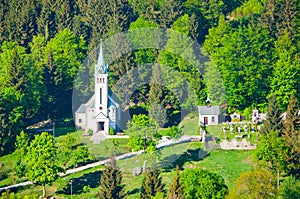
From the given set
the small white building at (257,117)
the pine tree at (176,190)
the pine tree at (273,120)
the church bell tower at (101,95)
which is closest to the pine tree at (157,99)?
the church bell tower at (101,95)

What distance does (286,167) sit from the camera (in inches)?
3381

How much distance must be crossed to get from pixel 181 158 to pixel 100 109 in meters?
10.5

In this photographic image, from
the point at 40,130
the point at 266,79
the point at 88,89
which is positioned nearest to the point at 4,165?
the point at 40,130

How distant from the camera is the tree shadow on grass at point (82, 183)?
285ft

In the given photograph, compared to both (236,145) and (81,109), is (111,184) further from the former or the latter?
(81,109)

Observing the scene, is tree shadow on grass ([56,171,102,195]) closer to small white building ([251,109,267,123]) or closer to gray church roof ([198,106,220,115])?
gray church roof ([198,106,220,115])

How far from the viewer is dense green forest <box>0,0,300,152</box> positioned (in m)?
102

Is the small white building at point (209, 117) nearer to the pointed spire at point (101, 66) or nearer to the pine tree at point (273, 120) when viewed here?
the pine tree at point (273, 120)

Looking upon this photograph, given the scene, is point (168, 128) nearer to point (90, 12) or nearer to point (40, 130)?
point (40, 130)

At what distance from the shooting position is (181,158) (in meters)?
92.4

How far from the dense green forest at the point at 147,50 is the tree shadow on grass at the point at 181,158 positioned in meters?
9.34

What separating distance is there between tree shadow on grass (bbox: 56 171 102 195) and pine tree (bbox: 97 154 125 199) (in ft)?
12.4

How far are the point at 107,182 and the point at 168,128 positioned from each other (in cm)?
1727

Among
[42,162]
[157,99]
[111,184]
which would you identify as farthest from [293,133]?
[42,162]
